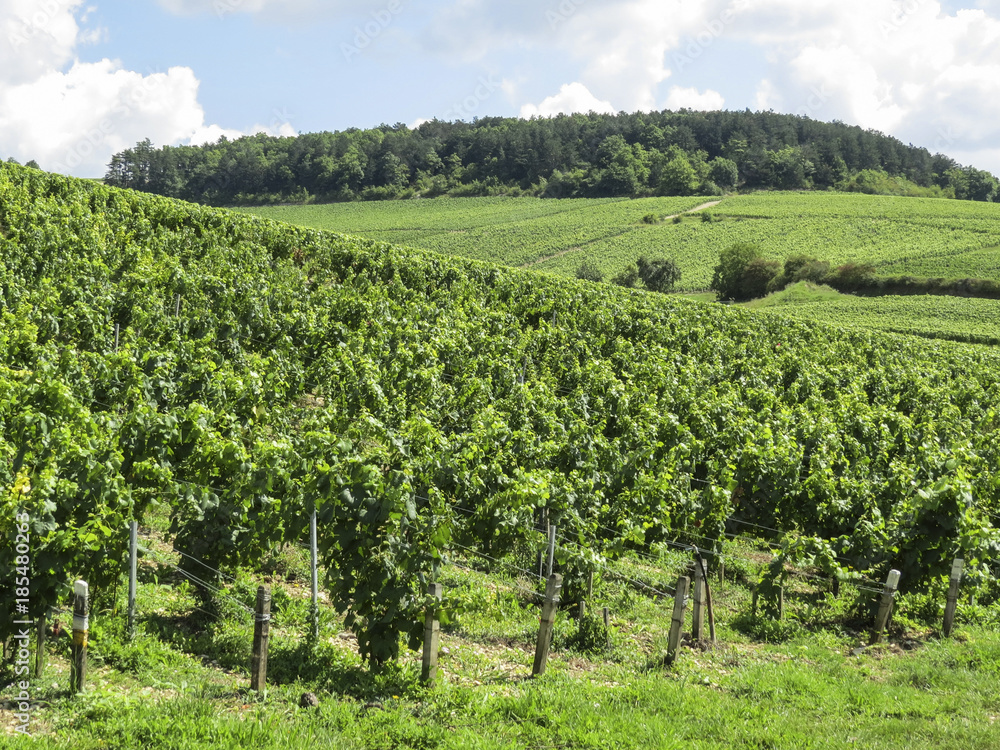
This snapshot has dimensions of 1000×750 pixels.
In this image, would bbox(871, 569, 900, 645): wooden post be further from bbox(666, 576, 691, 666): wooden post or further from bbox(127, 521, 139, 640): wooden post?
bbox(127, 521, 139, 640): wooden post

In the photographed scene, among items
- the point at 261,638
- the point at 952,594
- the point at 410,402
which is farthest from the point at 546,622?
the point at 410,402

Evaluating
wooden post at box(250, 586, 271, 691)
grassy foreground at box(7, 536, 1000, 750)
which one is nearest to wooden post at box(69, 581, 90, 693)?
grassy foreground at box(7, 536, 1000, 750)

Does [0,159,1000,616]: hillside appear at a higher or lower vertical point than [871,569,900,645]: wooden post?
higher

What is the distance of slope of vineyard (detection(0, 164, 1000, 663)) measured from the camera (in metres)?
7.21

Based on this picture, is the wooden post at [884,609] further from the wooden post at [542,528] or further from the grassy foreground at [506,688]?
the wooden post at [542,528]

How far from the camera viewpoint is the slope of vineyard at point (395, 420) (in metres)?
7.21

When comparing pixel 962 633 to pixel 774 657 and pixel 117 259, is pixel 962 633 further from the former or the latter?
pixel 117 259

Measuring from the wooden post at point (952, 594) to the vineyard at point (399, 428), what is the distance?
44cm

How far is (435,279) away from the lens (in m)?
29.4

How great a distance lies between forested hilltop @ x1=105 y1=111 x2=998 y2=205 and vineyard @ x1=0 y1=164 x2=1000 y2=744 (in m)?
88.1

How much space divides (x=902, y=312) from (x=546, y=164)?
257 feet

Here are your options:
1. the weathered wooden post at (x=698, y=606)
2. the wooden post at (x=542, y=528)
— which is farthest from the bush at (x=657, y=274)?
the weathered wooden post at (x=698, y=606)

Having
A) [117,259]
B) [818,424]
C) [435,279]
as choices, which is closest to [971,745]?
[818,424]

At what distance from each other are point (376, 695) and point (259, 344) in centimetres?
1349
